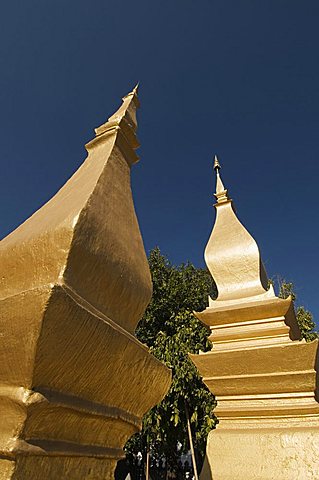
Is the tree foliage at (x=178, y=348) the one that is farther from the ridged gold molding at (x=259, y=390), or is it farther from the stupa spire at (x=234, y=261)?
the ridged gold molding at (x=259, y=390)

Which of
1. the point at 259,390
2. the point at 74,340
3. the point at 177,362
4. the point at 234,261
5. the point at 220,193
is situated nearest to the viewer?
the point at 74,340

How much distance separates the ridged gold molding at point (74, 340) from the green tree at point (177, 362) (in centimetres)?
786

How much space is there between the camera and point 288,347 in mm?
2070

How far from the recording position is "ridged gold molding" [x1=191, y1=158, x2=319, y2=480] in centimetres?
186

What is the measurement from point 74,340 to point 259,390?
1.59m

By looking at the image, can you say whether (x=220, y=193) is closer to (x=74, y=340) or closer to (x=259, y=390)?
(x=259, y=390)

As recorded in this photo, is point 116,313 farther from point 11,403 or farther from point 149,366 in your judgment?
point 11,403

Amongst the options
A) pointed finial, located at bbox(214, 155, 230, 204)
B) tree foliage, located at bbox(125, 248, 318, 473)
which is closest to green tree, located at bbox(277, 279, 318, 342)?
tree foliage, located at bbox(125, 248, 318, 473)

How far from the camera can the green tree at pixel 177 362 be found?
8.65 m

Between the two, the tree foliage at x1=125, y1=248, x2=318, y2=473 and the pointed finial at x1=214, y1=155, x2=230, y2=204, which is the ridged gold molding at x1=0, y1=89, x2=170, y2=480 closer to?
the pointed finial at x1=214, y1=155, x2=230, y2=204

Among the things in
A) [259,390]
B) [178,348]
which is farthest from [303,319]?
[259,390]

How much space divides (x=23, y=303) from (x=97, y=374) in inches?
10.7

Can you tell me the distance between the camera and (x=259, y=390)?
6.94ft

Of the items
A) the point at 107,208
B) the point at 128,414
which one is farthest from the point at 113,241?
the point at 128,414
